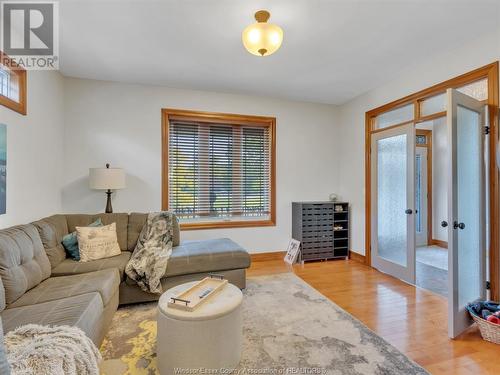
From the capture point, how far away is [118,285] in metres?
2.46

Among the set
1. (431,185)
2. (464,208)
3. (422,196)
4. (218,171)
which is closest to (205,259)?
(218,171)

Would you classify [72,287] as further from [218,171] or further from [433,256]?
[433,256]

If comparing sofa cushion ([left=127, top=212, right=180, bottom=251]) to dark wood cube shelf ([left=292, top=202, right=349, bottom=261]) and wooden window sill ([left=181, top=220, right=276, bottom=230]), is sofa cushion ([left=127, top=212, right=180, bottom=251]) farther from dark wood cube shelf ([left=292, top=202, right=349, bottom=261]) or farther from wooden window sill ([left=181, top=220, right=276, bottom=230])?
dark wood cube shelf ([left=292, top=202, right=349, bottom=261])

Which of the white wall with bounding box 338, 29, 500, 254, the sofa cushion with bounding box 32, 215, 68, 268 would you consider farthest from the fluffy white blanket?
the white wall with bounding box 338, 29, 500, 254

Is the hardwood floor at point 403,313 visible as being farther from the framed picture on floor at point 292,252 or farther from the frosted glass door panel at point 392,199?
the frosted glass door panel at point 392,199

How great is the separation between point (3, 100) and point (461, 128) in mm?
3948

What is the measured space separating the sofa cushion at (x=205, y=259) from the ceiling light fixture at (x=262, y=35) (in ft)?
6.79

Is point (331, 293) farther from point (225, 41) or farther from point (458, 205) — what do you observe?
point (225, 41)

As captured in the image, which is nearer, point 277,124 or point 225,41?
point 225,41

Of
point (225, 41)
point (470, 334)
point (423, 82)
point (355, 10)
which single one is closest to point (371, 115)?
point (423, 82)

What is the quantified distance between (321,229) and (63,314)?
3558 millimetres

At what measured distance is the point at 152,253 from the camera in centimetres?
279

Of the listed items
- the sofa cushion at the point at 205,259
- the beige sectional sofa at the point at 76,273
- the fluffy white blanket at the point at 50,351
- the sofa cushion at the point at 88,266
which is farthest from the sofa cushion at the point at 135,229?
the fluffy white blanket at the point at 50,351

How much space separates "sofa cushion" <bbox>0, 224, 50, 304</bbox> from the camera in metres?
1.80
